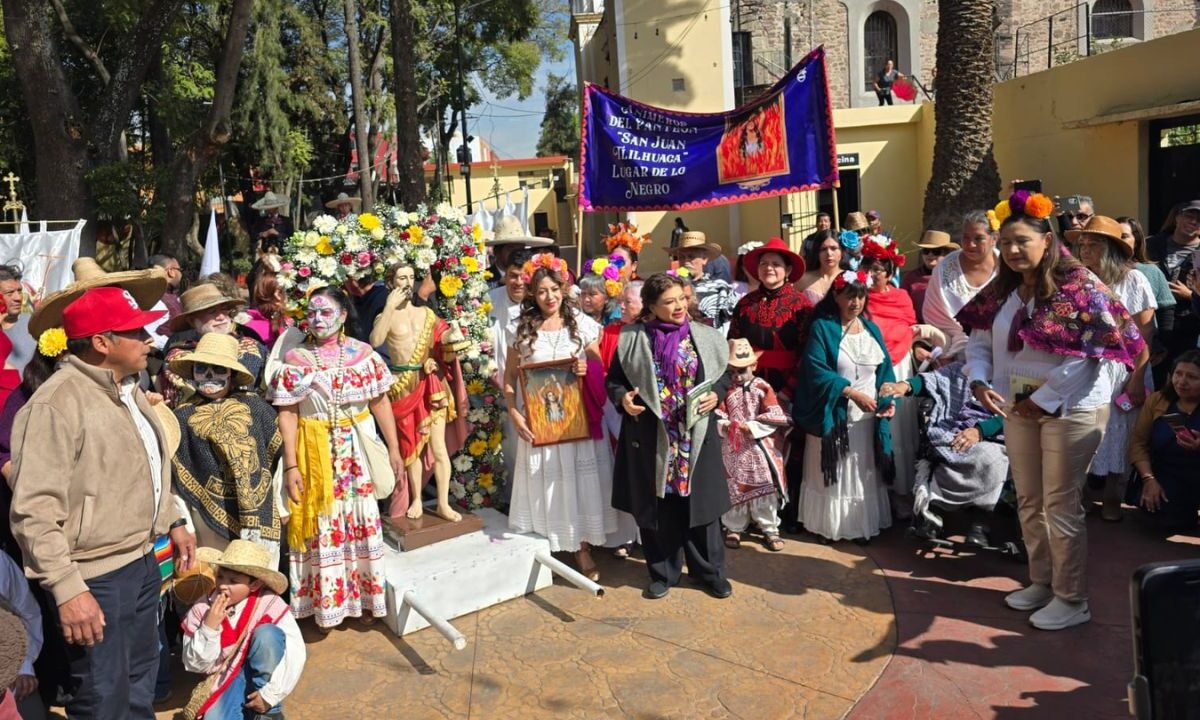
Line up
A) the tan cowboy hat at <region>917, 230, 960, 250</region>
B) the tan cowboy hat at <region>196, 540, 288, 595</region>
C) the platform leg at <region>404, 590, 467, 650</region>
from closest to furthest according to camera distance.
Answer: the tan cowboy hat at <region>196, 540, 288, 595</region> → the platform leg at <region>404, 590, 467, 650</region> → the tan cowboy hat at <region>917, 230, 960, 250</region>

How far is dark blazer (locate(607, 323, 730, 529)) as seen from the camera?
489 cm

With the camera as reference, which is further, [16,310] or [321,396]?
[16,310]

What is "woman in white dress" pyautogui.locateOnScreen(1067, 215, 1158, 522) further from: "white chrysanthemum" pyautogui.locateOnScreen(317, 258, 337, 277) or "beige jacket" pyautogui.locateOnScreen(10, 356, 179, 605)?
"beige jacket" pyautogui.locateOnScreen(10, 356, 179, 605)

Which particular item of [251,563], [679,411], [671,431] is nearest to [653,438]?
[671,431]

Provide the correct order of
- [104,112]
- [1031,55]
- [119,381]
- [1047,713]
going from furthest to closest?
[1031,55]
[104,112]
[1047,713]
[119,381]

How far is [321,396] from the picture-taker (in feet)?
15.0

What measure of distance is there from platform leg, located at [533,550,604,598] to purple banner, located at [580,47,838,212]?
4079 millimetres

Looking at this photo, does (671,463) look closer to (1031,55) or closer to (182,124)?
(182,124)

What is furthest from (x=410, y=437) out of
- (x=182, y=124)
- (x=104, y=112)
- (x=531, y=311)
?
(x=182, y=124)

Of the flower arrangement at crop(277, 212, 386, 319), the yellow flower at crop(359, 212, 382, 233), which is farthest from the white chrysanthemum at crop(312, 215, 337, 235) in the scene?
the yellow flower at crop(359, 212, 382, 233)

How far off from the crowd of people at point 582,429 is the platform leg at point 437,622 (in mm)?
Answer: 210

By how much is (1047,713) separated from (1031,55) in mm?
24210

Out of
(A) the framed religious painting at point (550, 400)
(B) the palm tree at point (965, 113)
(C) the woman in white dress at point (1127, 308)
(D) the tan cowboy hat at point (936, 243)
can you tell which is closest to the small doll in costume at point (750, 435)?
(A) the framed religious painting at point (550, 400)

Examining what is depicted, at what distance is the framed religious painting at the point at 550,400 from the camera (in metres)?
5.29
